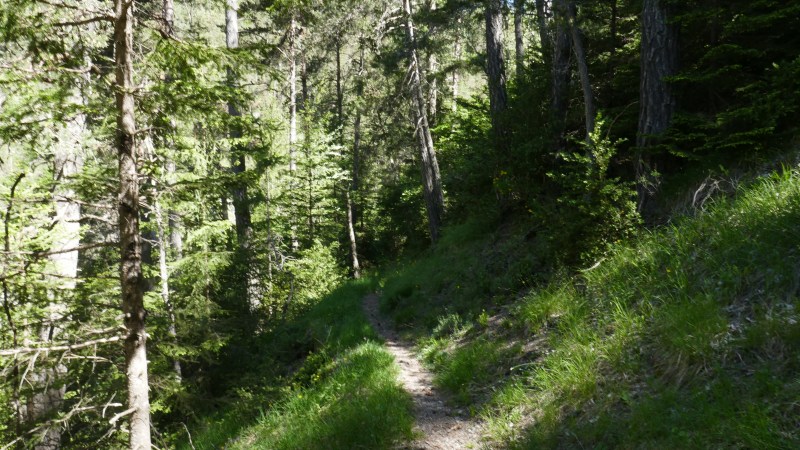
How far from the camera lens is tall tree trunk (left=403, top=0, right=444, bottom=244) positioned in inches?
594

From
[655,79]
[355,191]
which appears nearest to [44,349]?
[655,79]

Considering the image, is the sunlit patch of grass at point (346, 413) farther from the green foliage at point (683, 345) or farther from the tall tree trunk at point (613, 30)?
the tall tree trunk at point (613, 30)

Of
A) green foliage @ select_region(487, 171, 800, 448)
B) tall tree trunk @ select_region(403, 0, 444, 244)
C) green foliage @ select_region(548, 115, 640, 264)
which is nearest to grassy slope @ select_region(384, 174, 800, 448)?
green foliage @ select_region(487, 171, 800, 448)

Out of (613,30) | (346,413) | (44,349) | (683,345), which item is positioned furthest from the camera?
(613,30)

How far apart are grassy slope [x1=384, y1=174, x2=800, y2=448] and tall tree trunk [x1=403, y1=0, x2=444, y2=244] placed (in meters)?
9.24

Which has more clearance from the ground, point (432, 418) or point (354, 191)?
point (354, 191)

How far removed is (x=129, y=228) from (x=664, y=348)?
488cm

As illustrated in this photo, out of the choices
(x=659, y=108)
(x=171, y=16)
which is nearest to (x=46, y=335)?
(x=171, y=16)

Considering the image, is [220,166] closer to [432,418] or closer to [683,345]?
[432,418]

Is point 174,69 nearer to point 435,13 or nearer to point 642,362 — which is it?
point 642,362

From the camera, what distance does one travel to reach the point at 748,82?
5879 mm

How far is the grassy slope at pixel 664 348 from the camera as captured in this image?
9.96 ft

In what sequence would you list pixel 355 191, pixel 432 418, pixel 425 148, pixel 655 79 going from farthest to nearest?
pixel 355 191 → pixel 425 148 → pixel 655 79 → pixel 432 418

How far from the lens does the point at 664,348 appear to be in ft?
12.7
